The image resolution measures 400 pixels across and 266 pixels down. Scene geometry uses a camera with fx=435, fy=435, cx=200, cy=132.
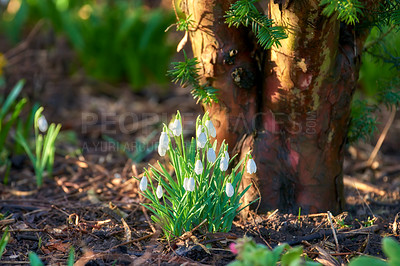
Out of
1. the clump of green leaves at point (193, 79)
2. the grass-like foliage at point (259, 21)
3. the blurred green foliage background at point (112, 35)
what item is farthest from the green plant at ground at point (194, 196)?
the blurred green foliage background at point (112, 35)

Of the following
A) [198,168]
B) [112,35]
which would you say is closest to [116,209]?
[198,168]

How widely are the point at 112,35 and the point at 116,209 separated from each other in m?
3.32

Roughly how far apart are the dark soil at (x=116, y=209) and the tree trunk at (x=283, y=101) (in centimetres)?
15

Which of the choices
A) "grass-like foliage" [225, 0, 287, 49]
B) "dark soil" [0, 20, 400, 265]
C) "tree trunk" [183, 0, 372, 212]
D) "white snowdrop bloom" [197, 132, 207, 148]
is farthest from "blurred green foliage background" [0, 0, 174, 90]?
"white snowdrop bloom" [197, 132, 207, 148]

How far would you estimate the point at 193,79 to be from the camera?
2168 mm

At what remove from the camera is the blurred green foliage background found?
5.21 meters

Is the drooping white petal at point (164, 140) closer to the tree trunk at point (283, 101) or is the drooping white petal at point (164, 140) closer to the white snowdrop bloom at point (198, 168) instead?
the white snowdrop bloom at point (198, 168)

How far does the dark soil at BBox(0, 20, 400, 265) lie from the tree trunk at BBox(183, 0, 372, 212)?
154mm

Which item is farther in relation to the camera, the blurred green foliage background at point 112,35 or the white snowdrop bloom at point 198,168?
the blurred green foliage background at point 112,35

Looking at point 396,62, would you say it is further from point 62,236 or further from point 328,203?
point 62,236

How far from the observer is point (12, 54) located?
14.1ft

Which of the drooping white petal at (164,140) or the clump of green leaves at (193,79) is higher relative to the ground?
the clump of green leaves at (193,79)

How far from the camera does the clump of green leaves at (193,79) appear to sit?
2.11 meters

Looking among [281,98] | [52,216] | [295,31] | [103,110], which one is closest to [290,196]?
[281,98]
